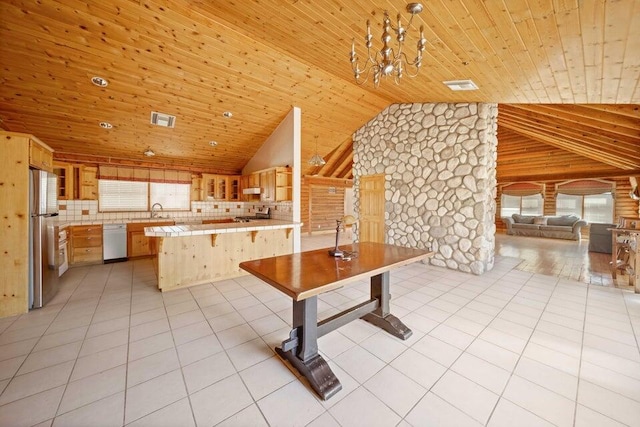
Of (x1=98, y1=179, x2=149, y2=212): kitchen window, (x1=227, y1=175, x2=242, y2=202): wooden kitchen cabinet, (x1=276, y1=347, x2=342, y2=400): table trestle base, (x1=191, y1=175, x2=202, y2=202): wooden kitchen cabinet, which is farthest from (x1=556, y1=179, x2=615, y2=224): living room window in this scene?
(x1=98, y1=179, x2=149, y2=212): kitchen window

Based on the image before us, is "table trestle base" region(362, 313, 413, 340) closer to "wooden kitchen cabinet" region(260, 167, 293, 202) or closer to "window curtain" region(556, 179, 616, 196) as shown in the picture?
"wooden kitchen cabinet" region(260, 167, 293, 202)

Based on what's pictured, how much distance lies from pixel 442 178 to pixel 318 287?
4357mm

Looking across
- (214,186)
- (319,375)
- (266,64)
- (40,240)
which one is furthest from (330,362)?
(214,186)

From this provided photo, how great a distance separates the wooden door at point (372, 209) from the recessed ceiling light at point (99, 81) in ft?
17.1

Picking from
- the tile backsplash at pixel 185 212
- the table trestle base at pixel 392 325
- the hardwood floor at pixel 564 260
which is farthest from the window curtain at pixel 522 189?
the table trestle base at pixel 392 325

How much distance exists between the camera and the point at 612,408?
5.41ft

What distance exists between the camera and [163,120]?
183 inches

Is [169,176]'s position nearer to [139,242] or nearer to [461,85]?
[139,242]

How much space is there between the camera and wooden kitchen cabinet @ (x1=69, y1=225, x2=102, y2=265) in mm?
4926

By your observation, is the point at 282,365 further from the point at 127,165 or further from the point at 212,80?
the point at 127,165

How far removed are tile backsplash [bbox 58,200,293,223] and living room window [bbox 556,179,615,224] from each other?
10951 millimetres

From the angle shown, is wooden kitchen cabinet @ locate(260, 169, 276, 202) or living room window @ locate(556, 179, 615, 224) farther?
living room window @ locate(556, 179, 615, 224)

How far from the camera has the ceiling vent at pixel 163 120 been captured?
4496mm

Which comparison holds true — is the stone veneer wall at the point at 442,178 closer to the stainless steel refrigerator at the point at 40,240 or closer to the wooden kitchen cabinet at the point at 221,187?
the wooden kitchen cabinet at the point at 221,187
